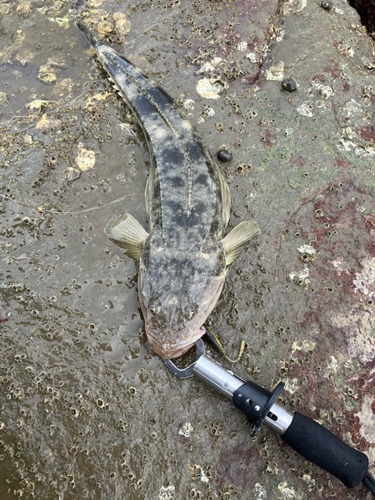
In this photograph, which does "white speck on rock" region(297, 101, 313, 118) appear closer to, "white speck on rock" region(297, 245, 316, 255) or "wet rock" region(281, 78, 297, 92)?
"wet rock" region(281, 78, 297, 92)

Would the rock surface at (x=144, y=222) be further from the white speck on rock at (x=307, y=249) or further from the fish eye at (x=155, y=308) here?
the fish eye at (x=155, y=308)

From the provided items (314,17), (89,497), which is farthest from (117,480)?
(314,17)

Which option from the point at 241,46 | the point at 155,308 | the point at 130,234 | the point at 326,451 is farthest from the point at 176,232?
the point at 241,46

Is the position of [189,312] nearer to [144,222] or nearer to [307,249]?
[144,222]

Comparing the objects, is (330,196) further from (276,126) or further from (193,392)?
(193,392)

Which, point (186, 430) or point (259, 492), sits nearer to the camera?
point (259, 492)

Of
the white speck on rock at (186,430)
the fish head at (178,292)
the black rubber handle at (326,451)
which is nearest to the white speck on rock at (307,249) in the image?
the fish head at (178,292)

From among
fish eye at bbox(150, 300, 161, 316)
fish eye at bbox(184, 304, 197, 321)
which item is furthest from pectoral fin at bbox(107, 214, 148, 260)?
fish eye at bbox(184, 304, 197, 321)

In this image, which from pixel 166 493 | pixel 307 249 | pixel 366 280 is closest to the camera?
pixel 166 493

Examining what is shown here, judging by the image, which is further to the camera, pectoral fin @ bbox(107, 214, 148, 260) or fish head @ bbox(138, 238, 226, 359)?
pectoral fin @ bbox(107, 214, 148, 260)
